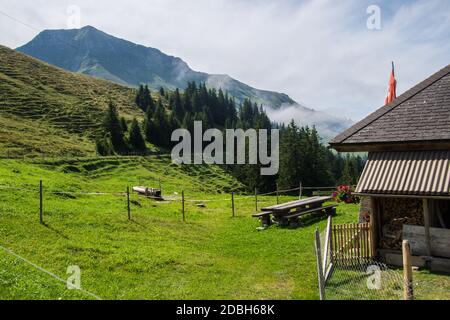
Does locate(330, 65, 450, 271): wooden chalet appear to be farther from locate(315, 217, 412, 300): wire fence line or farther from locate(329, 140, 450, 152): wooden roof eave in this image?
locate(315, 217, 412, 300): wire fence line

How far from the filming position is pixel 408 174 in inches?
508

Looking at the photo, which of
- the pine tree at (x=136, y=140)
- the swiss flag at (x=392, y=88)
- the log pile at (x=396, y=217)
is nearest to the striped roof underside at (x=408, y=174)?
the log pile at (x=396, y=217)

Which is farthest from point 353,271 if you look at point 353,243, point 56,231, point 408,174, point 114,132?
point 114,132

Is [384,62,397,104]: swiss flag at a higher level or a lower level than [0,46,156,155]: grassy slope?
lower

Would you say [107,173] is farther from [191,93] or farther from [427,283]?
[191,93]

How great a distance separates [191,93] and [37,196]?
128 meters

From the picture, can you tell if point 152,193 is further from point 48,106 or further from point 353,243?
point 48,106

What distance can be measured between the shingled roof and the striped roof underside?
A: 45 cm

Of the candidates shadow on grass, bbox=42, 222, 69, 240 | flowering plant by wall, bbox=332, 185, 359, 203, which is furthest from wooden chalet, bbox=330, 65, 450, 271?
flowering plant by wall, bbox=332, 185, 359, 203

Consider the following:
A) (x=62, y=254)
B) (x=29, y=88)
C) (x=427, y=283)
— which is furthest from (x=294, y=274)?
(x=29, y=88)

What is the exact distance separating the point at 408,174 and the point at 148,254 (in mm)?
10068

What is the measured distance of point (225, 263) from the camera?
44.0 ft

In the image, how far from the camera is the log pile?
13.4 meters

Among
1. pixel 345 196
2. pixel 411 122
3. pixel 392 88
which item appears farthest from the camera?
pixel 345 196
